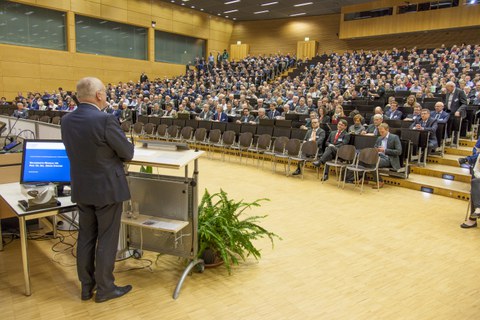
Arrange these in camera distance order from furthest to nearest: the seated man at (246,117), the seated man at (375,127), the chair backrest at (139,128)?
the chair backrest at (139,128) < the seated man at (246,117) < the seated man at (375,127)

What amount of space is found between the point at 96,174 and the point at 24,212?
0.59 metres

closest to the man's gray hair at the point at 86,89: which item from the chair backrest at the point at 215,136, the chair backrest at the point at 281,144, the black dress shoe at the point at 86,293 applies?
the black dress shoe at the point at 86,293

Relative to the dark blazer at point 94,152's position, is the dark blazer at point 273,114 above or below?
above

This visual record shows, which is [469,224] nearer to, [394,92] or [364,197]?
[364,197]

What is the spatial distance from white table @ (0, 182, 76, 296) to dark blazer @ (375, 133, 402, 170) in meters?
5.25

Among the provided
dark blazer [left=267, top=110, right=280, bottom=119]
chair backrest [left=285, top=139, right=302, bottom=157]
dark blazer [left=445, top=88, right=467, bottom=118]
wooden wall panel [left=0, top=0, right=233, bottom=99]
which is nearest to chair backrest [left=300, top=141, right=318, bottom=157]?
chair backrest [left=285, top=139, right=302, bottom=157]

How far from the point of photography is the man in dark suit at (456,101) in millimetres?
7195

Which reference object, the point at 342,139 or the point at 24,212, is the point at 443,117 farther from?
the point at 24,212

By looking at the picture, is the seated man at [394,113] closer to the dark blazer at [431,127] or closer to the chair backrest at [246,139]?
the dark blazer at [431,127]

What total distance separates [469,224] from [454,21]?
617 inches

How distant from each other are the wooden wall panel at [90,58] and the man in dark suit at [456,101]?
15949 millimetres

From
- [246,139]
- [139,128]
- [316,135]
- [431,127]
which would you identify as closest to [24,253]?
[316,135]

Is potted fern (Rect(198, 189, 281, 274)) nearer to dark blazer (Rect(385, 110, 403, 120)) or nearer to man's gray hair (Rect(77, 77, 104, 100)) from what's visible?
man's gray hair (Rect(77, 77, 104, 100))

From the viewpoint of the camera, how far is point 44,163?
287 cm
